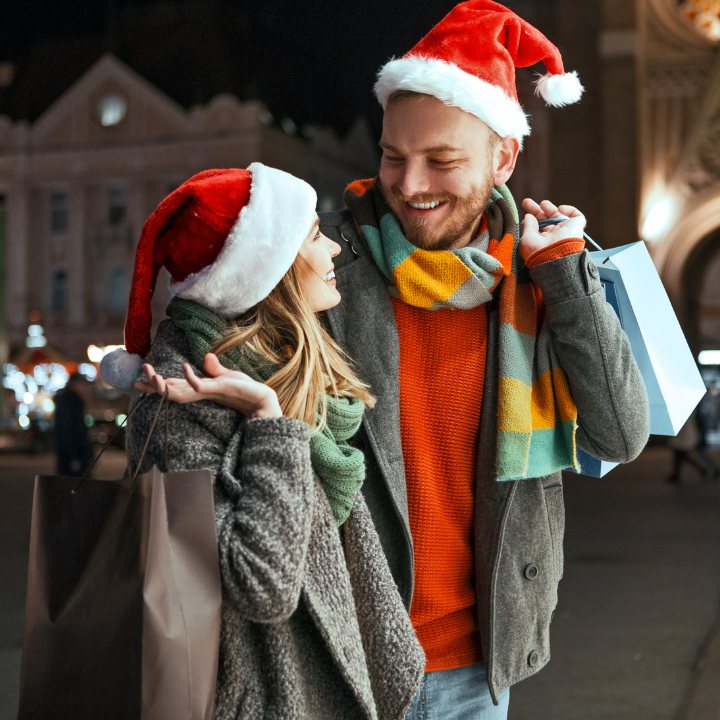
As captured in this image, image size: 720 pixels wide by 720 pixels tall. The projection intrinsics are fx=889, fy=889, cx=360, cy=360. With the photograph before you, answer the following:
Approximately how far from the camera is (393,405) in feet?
5.93

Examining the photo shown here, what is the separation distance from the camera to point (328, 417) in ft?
5.34

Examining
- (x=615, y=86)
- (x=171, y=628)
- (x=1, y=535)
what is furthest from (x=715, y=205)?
(x=171, y=628)

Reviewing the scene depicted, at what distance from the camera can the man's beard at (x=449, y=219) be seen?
1868 millimetres

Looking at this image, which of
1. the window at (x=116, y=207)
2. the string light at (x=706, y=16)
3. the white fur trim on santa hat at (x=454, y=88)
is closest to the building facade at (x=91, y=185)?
the window at (x=116, y=207)

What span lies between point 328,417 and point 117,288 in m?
27.8

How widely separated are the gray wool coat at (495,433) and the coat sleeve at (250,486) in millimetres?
318

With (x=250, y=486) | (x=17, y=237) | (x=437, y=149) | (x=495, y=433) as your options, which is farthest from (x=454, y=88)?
(x=17, y=237)

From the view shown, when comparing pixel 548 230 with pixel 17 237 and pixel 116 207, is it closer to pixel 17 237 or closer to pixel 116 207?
pixel 116 207

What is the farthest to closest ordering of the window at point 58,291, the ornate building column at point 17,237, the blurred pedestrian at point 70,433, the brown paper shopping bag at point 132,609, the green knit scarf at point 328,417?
the window at point 58,291
the ornate building column at point 17,237
the blurred pedestrian at point 70,433
the green knit scarf at point 328,417
the brown paper shopping bag at point 132,609

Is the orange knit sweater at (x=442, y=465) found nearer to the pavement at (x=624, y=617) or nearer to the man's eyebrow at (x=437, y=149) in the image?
the man's eyebrow at (x=437, y=149)

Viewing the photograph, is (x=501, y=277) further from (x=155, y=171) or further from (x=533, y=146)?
(x=155, y=171)

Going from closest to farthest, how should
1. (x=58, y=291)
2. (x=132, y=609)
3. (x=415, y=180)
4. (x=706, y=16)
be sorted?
(x=132, y=609), (x=415, y=180), (x=706, y=16), (x=58, y=291)

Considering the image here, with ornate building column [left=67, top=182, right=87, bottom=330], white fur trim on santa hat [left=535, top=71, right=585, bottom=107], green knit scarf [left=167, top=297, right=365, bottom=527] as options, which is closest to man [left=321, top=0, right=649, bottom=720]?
green knit scarf [left=167, top=297, right=365, bottom=527]

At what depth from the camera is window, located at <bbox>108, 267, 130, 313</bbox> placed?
28.0 metres
